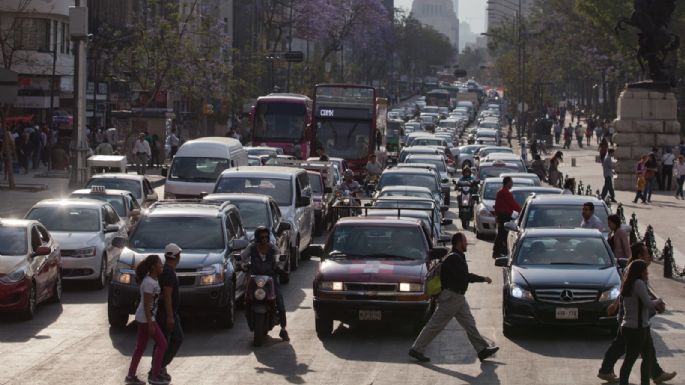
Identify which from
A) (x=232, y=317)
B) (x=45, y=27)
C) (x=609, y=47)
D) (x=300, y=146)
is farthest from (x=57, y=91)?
(x=232, y=317)

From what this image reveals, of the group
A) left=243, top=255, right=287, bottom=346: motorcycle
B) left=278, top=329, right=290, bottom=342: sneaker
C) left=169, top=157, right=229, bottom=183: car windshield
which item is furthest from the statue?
left=243, top=255, right=287, bottom=346: motorcycle

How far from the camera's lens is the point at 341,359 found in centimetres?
1809

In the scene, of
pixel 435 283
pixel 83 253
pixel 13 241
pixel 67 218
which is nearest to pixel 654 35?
pixel 67 218

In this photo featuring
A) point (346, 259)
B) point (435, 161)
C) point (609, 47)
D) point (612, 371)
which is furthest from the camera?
point (609, 47)

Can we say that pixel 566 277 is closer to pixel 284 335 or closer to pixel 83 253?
pixel 284 335

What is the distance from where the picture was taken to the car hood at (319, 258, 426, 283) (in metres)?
19.3

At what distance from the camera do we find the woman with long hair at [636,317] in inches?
603

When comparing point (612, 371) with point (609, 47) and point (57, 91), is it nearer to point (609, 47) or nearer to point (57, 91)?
point (57, 91)

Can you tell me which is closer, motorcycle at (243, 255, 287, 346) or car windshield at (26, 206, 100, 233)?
motorcycle at (243, 255, 287, 346)

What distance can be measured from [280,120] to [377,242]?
3624 cm

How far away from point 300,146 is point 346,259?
116 ft

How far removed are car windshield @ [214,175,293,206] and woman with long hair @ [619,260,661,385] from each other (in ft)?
47.6

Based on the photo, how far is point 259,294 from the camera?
61.8ft

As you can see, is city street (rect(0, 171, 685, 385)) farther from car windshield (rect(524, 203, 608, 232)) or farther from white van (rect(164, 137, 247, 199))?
white van (rect(164, 137, 247, 199))
